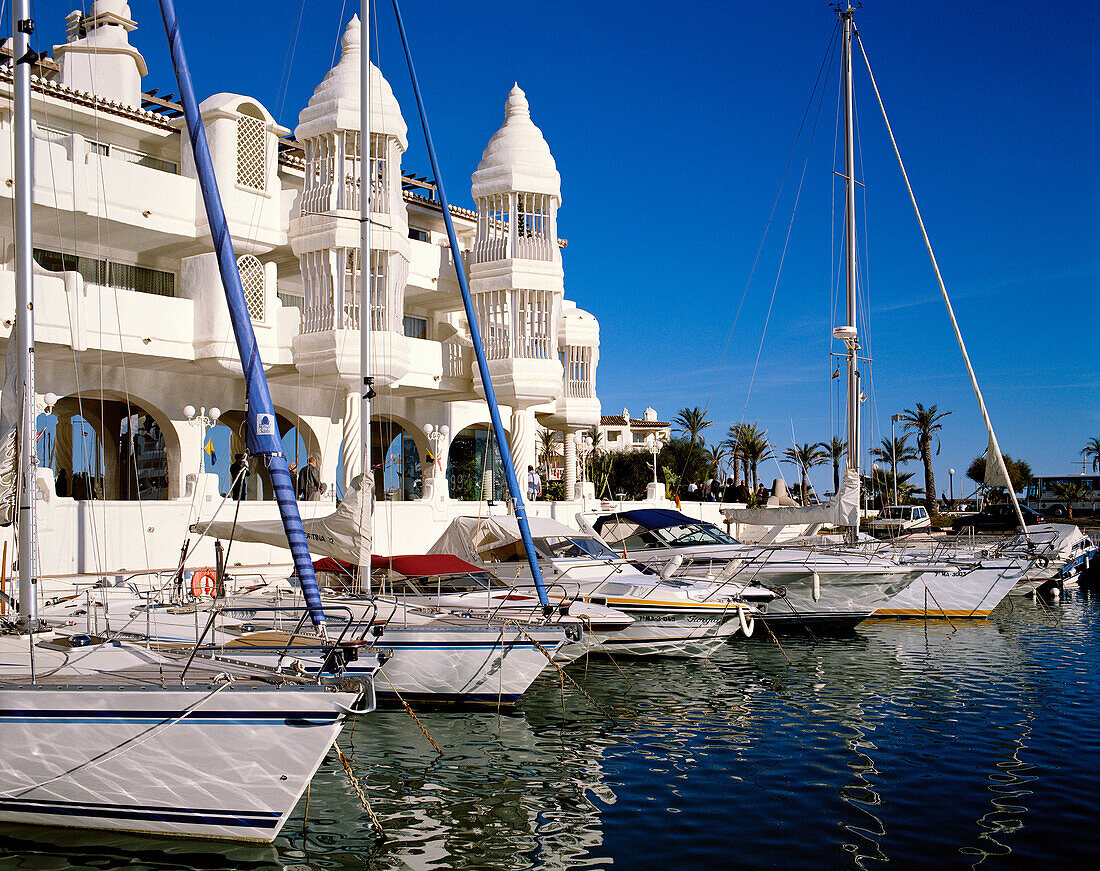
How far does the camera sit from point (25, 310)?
992 centimetres

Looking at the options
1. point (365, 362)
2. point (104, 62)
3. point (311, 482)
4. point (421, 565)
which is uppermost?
point (104, 62)

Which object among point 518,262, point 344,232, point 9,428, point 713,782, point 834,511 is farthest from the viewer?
point 518,262

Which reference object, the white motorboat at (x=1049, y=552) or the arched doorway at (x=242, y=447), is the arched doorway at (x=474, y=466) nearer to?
the arched doorway at (x=242, y=447)

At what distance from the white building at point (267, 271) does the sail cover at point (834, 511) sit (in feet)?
28.5

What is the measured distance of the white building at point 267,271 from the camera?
2378 cm

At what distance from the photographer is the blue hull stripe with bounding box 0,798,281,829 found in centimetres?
846

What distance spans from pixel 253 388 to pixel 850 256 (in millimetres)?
20067

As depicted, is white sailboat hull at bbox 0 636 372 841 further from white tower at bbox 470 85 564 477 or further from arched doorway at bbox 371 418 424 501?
arched doorway at bbox 371 418 424 501

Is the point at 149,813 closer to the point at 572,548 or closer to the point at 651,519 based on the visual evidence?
the point at 572,548

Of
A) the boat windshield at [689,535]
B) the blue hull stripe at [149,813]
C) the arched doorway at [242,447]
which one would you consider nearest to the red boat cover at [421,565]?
the boat windshield at [689,535]

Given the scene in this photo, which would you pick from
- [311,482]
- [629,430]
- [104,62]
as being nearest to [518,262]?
[311,482]

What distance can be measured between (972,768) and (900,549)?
1498 centimetres

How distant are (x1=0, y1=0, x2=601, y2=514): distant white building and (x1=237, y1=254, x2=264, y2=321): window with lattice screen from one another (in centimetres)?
5

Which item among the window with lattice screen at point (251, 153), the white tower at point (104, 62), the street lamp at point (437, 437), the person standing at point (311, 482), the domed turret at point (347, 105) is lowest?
the person standing at point (311, 482)
